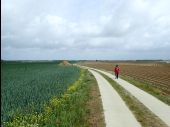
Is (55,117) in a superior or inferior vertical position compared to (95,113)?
superior

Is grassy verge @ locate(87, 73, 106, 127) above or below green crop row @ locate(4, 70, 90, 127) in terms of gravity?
below

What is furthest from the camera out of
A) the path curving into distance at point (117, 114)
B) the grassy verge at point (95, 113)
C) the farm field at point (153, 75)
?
the farm field at point (153, 75)

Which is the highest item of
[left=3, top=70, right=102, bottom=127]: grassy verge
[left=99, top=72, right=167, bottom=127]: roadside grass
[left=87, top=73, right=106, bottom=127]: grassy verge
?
[left=3, top=70, right=102, bottom=127]: grassy verge

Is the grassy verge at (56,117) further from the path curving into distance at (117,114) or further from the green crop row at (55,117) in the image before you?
the path curving into distance at (117,114)

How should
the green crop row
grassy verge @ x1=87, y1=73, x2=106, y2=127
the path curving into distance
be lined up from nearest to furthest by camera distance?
the green crop row < the path curving into distance < grassy verge @ x1=87, y1=73, x2=106, y2=127

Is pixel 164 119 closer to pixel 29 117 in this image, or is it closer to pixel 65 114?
pixel 65 114

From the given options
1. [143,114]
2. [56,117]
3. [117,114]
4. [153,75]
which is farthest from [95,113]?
[153,75]

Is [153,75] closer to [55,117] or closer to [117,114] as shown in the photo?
[117,114]

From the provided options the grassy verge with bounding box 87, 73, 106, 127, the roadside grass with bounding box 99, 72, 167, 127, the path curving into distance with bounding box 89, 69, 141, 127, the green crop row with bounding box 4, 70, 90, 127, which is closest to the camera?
the green crop row with bounding box 4, 70, 90, 127

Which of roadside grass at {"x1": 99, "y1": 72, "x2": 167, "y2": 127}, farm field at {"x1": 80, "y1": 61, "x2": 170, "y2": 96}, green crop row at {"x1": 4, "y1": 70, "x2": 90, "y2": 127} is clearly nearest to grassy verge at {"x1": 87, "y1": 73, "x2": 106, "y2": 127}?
green crop row at {"x1": 4, "y1": 70, "x2": 90, "y2": 127}

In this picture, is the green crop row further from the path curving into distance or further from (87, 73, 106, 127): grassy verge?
the path curving into distance

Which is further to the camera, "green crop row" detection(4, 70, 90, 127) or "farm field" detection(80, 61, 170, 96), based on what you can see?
"farm field" detection(80, 61, 170, 96)

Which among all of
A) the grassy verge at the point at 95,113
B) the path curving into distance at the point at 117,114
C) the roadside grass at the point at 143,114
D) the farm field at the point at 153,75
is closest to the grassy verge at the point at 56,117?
the grassy verge at the point at 95,113

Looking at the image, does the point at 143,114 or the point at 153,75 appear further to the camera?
the point at 153,75
